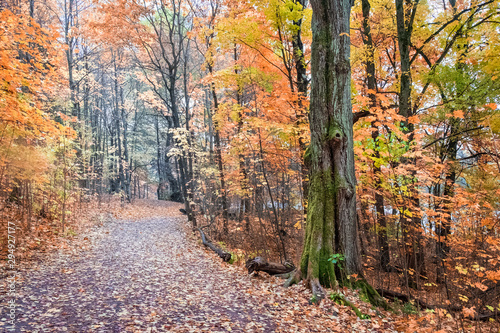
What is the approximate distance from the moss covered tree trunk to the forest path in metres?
1.59

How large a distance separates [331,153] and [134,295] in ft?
15.3

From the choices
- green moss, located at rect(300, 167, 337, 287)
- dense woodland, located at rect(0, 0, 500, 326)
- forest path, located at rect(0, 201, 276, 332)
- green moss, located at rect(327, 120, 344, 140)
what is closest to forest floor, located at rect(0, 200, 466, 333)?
forest path, located at rect(0, 201, 276, 332)

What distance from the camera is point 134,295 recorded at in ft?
15.4

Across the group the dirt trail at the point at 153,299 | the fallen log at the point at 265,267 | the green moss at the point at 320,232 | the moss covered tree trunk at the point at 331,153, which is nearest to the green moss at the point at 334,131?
the moss covered tree trunk at the point at 331,153

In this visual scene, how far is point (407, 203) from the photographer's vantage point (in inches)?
237

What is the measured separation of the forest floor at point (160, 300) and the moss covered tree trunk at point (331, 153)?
705mm

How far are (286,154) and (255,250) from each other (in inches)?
148

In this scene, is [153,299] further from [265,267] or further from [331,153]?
[331,153]

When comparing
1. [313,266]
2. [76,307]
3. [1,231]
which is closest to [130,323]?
[76,307]

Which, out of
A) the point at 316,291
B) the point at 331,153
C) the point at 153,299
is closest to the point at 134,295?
the point at 153,299

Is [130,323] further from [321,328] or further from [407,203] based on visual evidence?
[407,203]

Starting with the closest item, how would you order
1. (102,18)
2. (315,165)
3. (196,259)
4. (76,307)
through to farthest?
(76,307) → (315,165) → (196,259) → (102,18)

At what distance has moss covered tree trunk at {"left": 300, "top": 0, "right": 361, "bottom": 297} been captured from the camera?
196 inches

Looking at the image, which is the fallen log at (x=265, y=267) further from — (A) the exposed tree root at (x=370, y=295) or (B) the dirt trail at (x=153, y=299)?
(A) the exposed tree root at (x=370, y=295)
